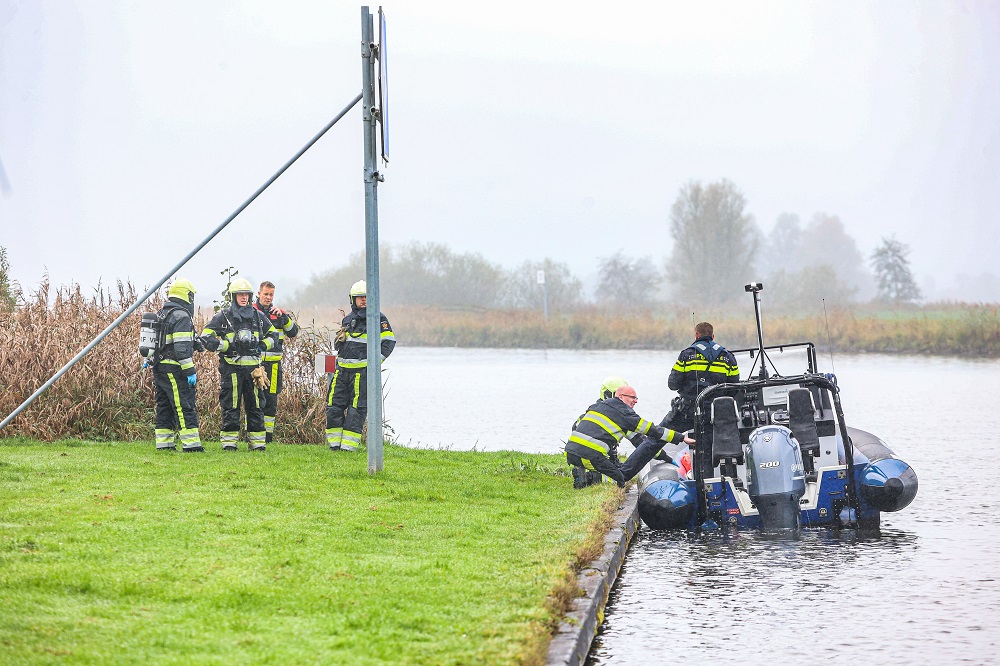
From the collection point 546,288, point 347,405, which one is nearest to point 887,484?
point 347,405

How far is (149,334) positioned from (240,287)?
47.0 inches

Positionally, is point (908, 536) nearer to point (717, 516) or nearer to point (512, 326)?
point (717, 516)

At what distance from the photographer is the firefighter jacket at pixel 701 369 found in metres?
13.5

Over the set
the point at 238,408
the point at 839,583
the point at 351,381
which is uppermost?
the point at 351,381

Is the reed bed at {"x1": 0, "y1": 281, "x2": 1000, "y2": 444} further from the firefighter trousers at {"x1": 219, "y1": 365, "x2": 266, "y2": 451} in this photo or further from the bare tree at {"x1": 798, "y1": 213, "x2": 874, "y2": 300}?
the bare tree at {"x1": 798, "y1": 213, "x2": 874, "y2": 300}

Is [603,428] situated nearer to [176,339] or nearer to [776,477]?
[776,477]

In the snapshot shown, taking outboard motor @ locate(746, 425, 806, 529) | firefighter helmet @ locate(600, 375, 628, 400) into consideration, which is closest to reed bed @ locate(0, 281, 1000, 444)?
firefighter helmet @ locate(600, 375, 628, 400)

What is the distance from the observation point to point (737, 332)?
50562 millimetres

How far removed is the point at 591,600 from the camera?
7383 mm

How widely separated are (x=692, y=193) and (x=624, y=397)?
86.7 m

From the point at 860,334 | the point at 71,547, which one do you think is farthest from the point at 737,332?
the point at 71,547

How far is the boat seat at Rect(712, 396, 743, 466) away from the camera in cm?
1056

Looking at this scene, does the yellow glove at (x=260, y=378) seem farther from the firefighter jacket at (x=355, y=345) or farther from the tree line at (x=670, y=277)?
the tree line at (x=670, y=277)

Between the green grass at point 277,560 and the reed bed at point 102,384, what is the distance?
7.92 ft
